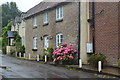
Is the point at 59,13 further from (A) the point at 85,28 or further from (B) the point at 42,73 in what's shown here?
(B) the point at 42,73

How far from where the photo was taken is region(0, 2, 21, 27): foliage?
73438 mm

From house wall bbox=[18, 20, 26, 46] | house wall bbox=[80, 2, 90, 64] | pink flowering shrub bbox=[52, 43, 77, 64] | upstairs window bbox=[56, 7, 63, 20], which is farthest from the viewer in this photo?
house wall bbox=[18, 20, 26, 46]

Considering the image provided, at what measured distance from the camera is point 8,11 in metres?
76.1

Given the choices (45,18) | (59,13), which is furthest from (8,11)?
(59,13)

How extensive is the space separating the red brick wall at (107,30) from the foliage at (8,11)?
2371 inches

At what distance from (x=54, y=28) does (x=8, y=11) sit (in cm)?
5810

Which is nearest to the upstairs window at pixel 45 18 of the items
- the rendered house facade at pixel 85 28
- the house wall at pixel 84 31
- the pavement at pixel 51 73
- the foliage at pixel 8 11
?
the rendered house facade at pixel 85 28

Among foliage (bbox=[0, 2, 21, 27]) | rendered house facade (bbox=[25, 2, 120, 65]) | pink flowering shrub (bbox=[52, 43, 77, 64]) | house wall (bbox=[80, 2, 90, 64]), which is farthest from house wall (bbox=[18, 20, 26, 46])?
foliage (bbox=[0, 2, 21, 27])

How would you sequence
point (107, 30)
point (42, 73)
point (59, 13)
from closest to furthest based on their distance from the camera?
point (42, 73), point (107, 30), point (59, 13)

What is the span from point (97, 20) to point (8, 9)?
64476 mm

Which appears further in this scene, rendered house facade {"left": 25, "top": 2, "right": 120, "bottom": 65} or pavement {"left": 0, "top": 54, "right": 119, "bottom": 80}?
rendered house facade {"left": 25, "top": 2, "right": 120, "bottom": 65}

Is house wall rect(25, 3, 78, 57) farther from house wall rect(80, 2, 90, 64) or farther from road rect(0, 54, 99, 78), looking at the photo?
road rect(0, 54, 99, 78)

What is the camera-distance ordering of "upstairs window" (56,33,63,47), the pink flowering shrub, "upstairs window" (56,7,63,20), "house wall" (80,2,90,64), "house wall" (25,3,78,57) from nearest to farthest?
the pink flowering shrub
"house wall" (80,2,90,64)
"house wall" (25,3,78,57)
"upstairs window" (56,33,63,47)
"upstairs window" (56,7,63,20)

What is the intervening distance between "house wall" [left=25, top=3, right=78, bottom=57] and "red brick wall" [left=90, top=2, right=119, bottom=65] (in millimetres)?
2123
